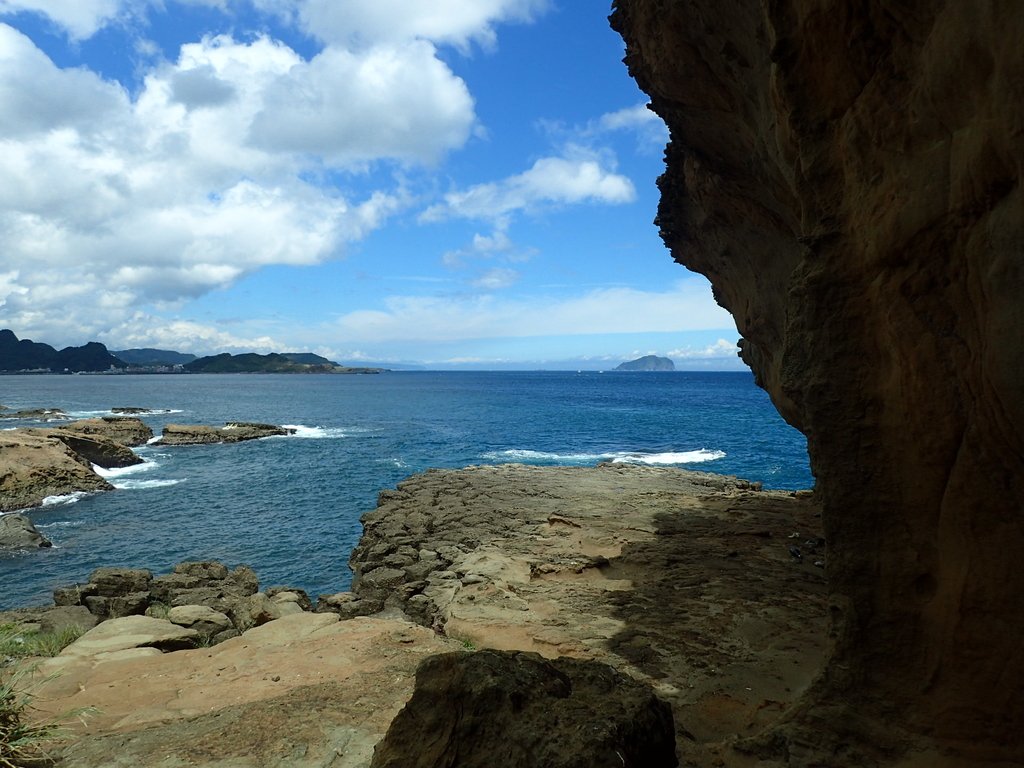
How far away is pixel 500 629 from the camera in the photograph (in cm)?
1170

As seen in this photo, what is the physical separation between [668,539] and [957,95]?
13.9 m

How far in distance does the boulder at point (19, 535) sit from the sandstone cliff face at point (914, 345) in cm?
2745

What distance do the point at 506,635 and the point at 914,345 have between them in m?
8.64

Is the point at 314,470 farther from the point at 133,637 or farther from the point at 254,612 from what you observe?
the point at 133,637

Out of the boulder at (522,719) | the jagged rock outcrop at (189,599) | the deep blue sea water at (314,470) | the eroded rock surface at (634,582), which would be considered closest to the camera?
the boulder at (522,719)

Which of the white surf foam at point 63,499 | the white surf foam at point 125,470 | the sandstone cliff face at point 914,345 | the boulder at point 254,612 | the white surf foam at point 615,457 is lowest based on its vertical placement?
the white surf foam at point 63,499

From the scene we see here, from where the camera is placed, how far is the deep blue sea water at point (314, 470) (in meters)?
22.4

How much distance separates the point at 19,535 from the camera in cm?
2355

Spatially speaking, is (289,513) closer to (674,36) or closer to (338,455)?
(338,455)

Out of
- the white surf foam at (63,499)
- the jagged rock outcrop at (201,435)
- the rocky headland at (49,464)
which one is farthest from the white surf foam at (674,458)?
the jagged rock outcrop at (201,435)

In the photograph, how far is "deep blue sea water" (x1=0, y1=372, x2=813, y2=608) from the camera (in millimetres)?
22438

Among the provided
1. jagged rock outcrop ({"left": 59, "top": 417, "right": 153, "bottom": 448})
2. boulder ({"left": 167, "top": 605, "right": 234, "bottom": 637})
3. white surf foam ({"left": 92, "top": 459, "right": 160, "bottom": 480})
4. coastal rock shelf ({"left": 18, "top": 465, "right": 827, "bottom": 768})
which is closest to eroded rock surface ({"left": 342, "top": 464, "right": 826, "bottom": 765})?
coastal rock shelf ({"left": 18, "top": 465, "right": 827, "bottom": 768})

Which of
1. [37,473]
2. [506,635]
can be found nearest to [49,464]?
[37,473]

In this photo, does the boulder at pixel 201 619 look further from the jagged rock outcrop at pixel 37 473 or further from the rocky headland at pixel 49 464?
the jagged rock outcrop at pixel 37 473
